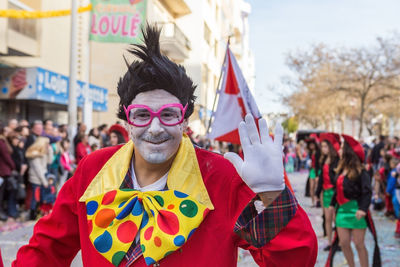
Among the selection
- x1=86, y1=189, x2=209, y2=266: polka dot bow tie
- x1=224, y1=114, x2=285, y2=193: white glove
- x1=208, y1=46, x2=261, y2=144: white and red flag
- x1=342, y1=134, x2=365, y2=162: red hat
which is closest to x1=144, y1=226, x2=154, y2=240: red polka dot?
x1=86, y1=189, x2=209, y2=266: polka dot bow tie

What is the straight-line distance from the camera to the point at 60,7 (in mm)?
16250

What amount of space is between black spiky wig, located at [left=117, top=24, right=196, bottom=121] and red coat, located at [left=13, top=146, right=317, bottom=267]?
1.09 ft

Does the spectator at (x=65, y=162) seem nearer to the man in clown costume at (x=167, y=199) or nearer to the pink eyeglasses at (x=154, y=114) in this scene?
the man in clown costume at (x=167, y=199)

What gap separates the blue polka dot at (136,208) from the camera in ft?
6.96

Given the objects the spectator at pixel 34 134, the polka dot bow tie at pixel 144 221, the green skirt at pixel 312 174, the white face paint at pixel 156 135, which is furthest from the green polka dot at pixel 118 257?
the green skirt at pixel 312 174

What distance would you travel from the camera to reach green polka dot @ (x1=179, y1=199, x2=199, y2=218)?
2.08m

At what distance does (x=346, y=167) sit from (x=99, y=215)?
4.44 metres

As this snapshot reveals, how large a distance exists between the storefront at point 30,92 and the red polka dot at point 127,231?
1178 centimetres

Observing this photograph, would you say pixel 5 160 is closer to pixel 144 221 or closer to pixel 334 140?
pixel 334 140

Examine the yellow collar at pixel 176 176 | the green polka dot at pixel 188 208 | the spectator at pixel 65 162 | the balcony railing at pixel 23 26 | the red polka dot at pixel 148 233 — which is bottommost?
the spectator at pixel 65 162

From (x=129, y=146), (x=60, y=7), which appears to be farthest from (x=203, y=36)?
(x=129, y=146)

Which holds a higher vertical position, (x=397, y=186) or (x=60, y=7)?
(x=60, y=7)

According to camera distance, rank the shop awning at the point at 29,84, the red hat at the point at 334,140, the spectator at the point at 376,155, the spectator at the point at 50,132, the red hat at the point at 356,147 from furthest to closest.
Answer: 1. the spectator at the point at 376,155
2. the shop awning at the point at 29,84
3. the spectator at the point at 50,132
4. the red hat at the point at 334,140
5. the red hat at the point at 356,147

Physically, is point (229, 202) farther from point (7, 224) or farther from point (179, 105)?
point (7, 224)
